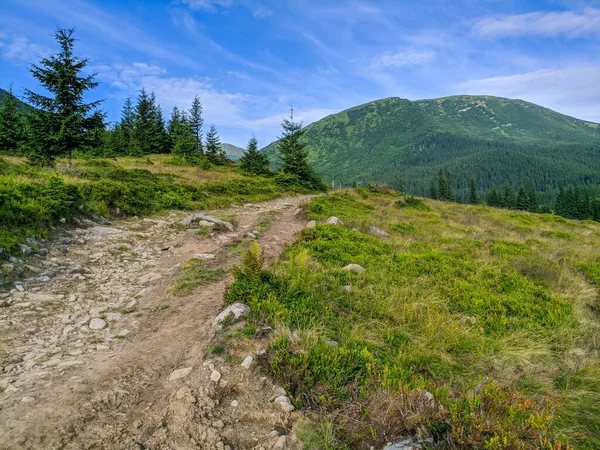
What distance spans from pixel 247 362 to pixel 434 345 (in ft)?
9.20

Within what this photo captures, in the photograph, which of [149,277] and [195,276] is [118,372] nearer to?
[195,276]

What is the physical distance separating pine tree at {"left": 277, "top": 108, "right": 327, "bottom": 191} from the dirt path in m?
27.7

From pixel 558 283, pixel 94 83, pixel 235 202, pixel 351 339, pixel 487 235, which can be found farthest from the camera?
pixel 235 202

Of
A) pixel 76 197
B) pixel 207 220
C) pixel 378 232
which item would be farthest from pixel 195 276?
pixel 378 232

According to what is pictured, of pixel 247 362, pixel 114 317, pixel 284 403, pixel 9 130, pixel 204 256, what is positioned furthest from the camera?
pixel 9 130

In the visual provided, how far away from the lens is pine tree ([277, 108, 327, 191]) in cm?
3338

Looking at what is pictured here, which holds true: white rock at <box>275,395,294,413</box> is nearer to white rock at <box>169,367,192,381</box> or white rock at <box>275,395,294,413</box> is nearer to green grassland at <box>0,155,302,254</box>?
white rock at <box>169,367,192,381</box>

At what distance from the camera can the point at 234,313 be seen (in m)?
4.38

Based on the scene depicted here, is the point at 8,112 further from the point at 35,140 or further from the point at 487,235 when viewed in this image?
the point at 487,235

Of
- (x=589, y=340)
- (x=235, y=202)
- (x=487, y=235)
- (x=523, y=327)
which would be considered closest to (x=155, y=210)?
(x=235, y=202)

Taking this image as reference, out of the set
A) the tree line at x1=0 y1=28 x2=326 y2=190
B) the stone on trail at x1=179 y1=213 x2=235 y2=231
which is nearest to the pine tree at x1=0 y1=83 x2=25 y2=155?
the tree line at x1=0 y1=28 x2=326 y2=190

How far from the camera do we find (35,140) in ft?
49.6

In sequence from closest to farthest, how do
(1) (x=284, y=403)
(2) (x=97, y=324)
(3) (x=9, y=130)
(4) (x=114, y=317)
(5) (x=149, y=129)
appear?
(1) (x=284, y=403), (2) (x=97, y=324), (4) (x=114, y=317), (3) (x=9, y=130), (5) (x=149, y=129)

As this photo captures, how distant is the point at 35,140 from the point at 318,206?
15.0 m
